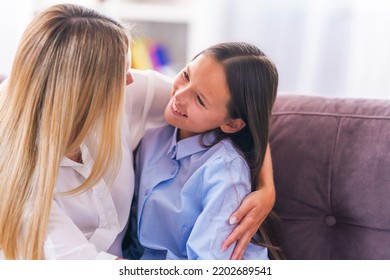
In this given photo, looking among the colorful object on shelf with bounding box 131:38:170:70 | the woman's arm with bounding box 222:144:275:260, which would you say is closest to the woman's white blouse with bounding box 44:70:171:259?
the woman's arm with bounding box 222:144:275:260

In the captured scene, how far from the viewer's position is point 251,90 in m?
1.04

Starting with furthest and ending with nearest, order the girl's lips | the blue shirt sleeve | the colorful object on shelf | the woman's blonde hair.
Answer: the colorful object on shelf, the girl's lips, the blue shirt sleeve, the woman's blonde hair

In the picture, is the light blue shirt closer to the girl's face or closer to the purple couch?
the girl's face

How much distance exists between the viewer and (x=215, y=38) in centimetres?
220

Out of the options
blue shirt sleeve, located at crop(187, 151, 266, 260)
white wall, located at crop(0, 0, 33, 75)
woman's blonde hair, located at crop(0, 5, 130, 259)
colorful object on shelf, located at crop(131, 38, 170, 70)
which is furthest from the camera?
colorful object on shelf, located at crop(131, 38, 170, 70)

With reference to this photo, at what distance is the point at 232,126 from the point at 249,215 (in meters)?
0.20

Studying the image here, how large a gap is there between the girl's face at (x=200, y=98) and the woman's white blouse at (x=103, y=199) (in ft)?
0.34

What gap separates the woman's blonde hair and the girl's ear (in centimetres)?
27

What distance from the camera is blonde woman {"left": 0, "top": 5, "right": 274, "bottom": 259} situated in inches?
33.8

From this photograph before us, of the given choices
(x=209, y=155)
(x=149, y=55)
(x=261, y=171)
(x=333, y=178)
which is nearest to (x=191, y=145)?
(x=209, y=155)

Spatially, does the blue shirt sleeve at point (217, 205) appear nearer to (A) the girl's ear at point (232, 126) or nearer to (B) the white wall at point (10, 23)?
(A) the girl's ear at point (232, 126)

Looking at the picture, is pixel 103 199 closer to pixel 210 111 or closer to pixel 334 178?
pixel 210 111

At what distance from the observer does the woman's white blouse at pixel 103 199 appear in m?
0.93

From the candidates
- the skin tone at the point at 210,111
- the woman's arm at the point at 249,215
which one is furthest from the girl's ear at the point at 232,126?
the woman's arm at the point at 249,215
